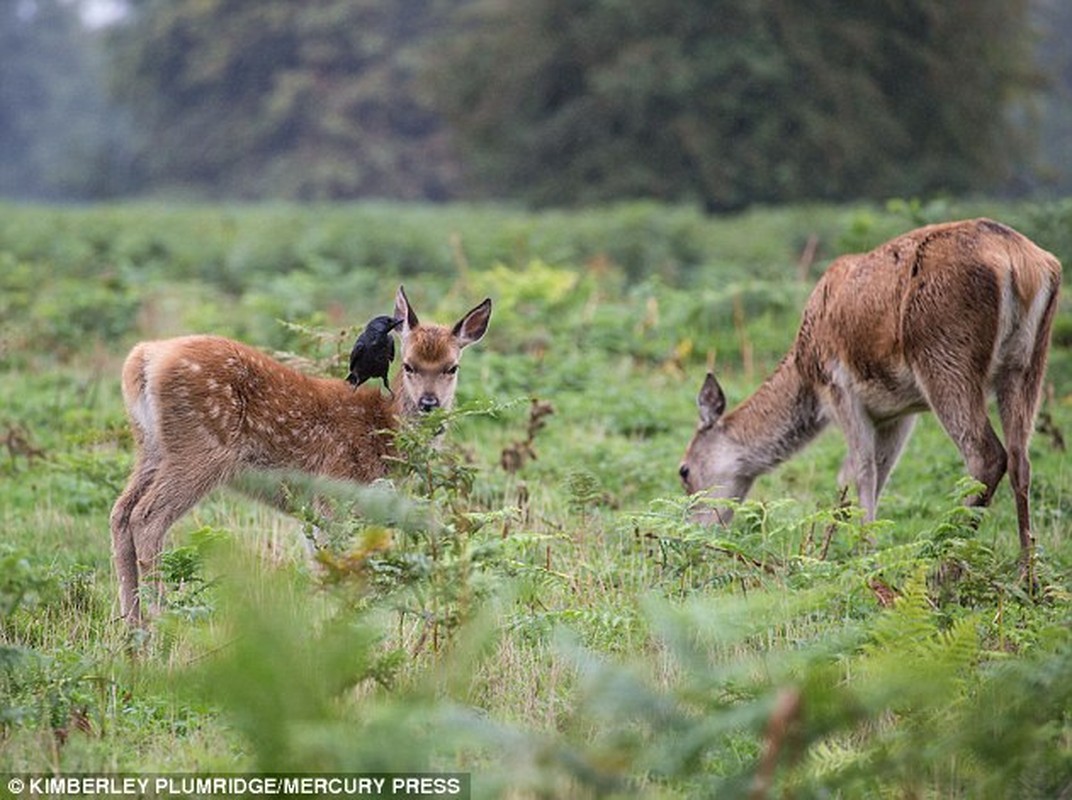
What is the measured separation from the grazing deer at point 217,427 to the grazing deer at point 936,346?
1885mm

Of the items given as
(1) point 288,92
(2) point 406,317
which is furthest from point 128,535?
(1) point 288,92

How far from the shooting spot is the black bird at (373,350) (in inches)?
304

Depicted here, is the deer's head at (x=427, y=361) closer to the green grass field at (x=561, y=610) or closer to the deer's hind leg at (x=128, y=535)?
the green grass field at (x=561, y=610)

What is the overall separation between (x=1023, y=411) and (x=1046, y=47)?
166 feet

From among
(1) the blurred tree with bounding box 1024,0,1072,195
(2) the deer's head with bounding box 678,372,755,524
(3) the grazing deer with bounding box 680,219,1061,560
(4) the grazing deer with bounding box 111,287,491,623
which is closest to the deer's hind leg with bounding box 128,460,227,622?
(4) the grazing deer with bounding box 111,287,491,623

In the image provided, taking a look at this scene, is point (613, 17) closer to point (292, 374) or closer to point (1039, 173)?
point (1039, 173)

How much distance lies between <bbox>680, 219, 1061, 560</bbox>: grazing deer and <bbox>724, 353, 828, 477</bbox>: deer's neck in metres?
0.06

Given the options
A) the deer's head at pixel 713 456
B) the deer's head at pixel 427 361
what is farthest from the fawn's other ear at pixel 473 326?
the deer's head at pixel 713 456

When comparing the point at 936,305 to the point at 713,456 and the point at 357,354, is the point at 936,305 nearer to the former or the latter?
the point at 713,456

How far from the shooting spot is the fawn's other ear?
812 cm

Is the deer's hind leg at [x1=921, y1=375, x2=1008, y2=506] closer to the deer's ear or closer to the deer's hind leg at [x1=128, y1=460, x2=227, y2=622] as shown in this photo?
the deer's ear

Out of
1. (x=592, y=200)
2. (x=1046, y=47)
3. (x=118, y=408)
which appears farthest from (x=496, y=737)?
(x=1046, y=47)

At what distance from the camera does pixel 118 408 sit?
35.2 feet

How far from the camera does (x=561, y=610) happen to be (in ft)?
21.1
